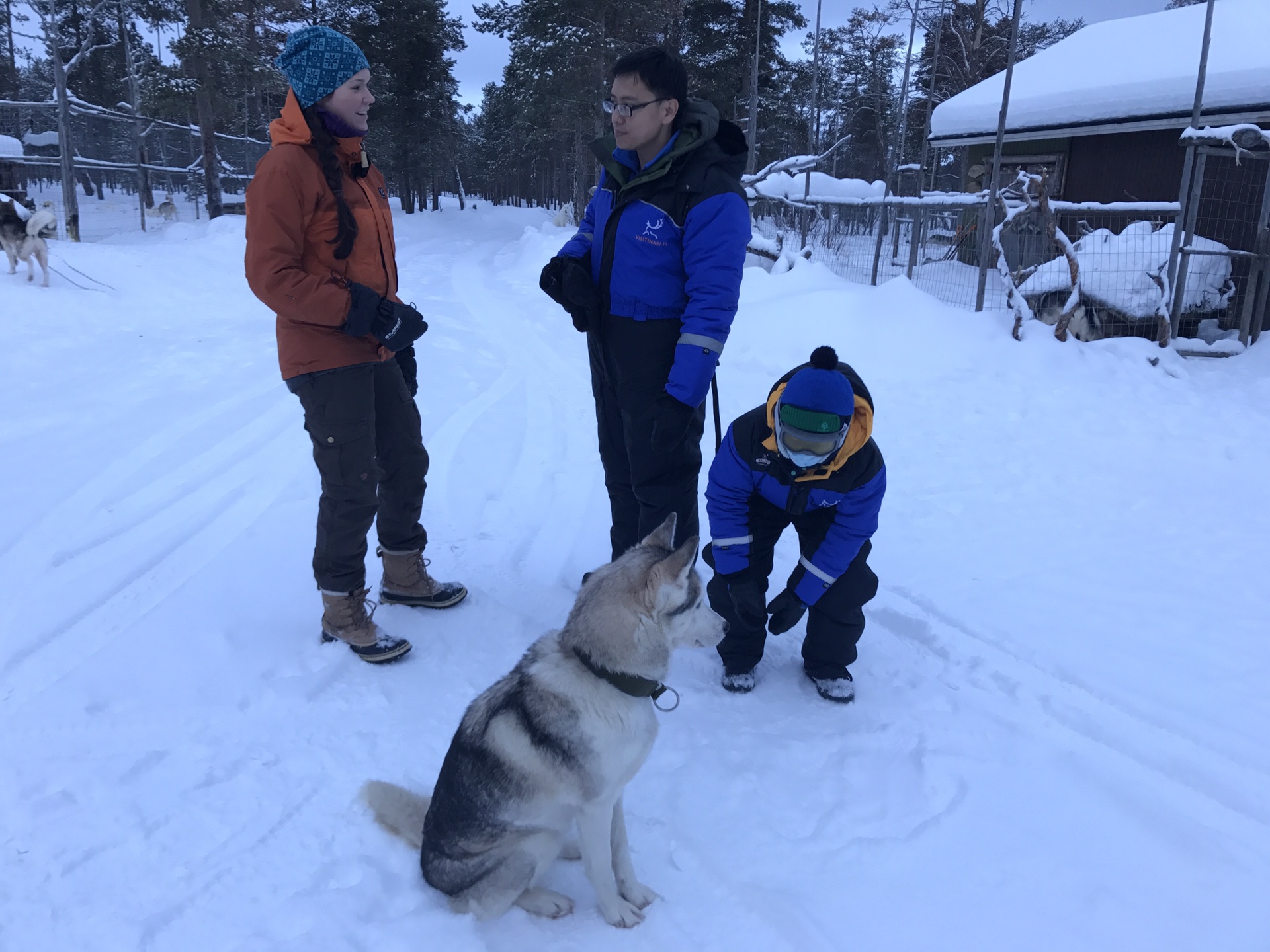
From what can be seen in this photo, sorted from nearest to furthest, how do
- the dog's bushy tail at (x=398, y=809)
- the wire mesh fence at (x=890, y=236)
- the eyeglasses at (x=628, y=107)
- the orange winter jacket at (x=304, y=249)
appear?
the dog's bushy tail at (x=398, y=809), the orange winter jacket at (x=304, y=249), the eyeglasses at (x=628, y=107), the wire mesh fence at (x=890, y=236)

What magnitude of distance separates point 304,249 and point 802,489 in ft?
7.30

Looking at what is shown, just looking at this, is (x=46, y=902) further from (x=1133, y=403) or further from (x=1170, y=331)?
(x=1170, y=331)

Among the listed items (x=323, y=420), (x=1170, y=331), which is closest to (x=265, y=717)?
(x=323, y=420)

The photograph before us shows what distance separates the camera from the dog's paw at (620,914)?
2.16 m

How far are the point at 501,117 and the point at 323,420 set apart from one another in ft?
202

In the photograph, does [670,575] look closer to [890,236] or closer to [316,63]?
[316,63]

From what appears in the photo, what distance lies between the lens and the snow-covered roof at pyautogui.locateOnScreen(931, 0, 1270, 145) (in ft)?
34.6

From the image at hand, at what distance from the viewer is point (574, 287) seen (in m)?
3.23

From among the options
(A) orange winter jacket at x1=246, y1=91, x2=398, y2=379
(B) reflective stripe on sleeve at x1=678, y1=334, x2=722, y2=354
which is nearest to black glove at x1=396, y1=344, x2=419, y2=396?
(A) orange winter jacket at x1=246, y1=91, x2=398, y2=379

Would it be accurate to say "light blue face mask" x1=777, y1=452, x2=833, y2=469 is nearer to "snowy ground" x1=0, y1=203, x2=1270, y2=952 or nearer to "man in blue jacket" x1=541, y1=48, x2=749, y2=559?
"man in blue jacket" x1=541, y1=48, x2=749, y2=559

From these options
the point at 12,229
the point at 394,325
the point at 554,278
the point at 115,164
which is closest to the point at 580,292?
the point at 554,278

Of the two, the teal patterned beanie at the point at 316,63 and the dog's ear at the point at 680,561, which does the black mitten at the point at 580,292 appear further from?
the dog's ear at the point at 680,561

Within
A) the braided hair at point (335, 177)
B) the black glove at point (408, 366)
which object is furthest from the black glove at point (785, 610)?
the braided hair at point (335, 177)

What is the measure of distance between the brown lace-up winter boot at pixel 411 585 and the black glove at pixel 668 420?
138 centimetres
